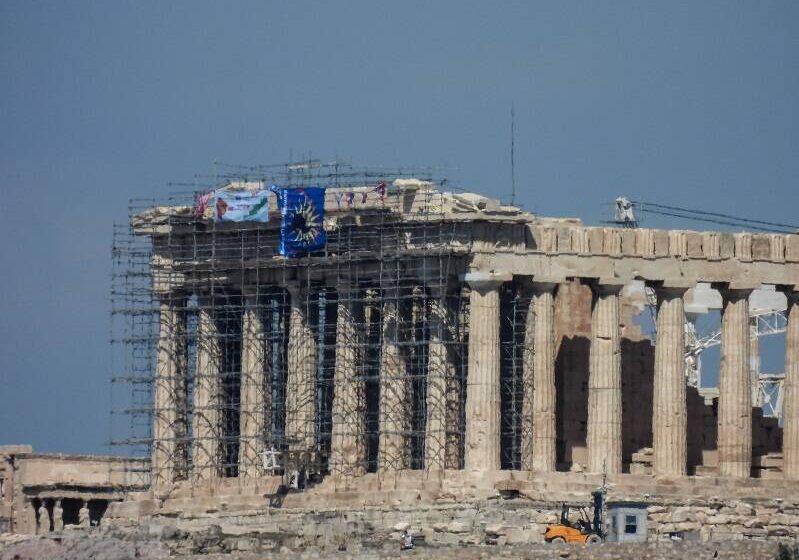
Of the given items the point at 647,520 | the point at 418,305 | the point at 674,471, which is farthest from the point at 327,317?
the point at 647,520

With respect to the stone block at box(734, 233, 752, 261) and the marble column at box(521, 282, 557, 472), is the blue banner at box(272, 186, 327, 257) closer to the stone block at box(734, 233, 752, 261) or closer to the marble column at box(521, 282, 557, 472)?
the marble column at box(521, 282, 557, 472)

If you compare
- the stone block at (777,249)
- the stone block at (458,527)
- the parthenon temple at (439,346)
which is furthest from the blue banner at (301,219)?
the stone block at (458,527)

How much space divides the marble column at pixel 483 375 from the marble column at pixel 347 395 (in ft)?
17.3

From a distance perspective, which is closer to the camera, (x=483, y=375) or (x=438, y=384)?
(x=483, y=375)

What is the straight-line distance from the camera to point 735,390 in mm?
128500

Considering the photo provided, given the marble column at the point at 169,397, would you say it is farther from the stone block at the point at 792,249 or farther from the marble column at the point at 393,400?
the stone block at the point at 792,249

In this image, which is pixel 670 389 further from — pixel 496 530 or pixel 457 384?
pixel 496 530

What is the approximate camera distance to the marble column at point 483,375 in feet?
413

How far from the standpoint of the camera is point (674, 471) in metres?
127

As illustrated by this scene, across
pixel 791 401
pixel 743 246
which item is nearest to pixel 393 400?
pixel 743 246

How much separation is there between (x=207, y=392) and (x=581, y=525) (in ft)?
78.0

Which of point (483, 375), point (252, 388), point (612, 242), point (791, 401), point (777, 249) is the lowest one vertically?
point (791, 401)

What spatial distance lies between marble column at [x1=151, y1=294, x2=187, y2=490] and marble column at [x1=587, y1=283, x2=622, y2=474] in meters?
16.1

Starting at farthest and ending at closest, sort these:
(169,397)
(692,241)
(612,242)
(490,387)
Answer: (169,397) < (692,241) < (612,242) < (490,387)
